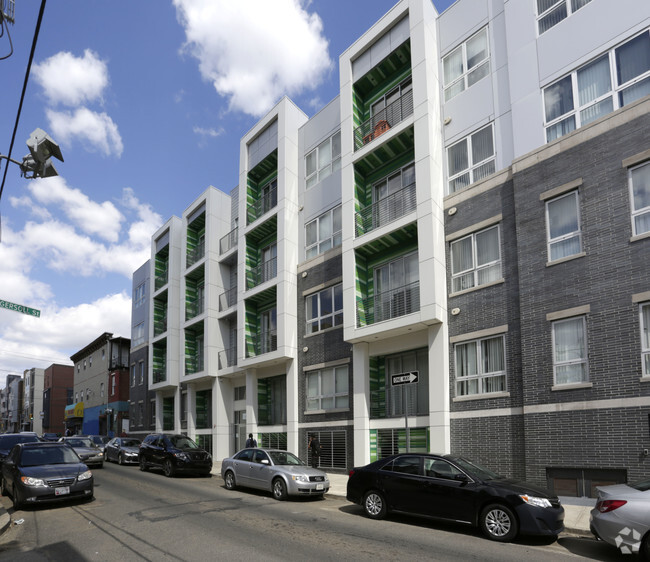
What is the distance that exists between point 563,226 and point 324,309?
10188 mm

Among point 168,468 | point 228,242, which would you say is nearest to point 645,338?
point 168,468

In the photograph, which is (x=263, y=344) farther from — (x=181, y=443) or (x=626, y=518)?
(x=626, y=518)

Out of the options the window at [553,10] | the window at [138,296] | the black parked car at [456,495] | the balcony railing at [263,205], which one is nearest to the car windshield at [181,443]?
the black parked car at [456,495]

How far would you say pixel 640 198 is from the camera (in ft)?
40.9

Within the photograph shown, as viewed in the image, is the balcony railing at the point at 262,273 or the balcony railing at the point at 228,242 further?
the balcony railing at the point at 228,242

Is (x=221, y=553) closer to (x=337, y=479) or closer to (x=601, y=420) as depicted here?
(x=601, y=420)

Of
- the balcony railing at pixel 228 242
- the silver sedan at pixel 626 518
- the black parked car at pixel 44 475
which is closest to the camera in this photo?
the silver sedan at pixel 626 518

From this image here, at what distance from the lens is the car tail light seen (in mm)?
7807

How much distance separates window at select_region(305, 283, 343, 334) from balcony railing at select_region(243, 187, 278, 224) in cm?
578

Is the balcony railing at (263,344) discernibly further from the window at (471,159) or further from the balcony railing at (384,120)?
the window at (471,159)

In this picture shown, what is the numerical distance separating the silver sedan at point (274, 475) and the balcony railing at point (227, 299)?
1418 centimetres

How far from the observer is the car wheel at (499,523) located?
909 centimetres

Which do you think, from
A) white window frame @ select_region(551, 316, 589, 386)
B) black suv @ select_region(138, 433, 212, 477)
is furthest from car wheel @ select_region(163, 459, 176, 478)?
white window frame @ select_region(551, 316, 589, 386)

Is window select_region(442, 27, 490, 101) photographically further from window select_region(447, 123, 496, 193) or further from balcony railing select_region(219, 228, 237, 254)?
balcony railing select_region(219, 228, 237, 254)
